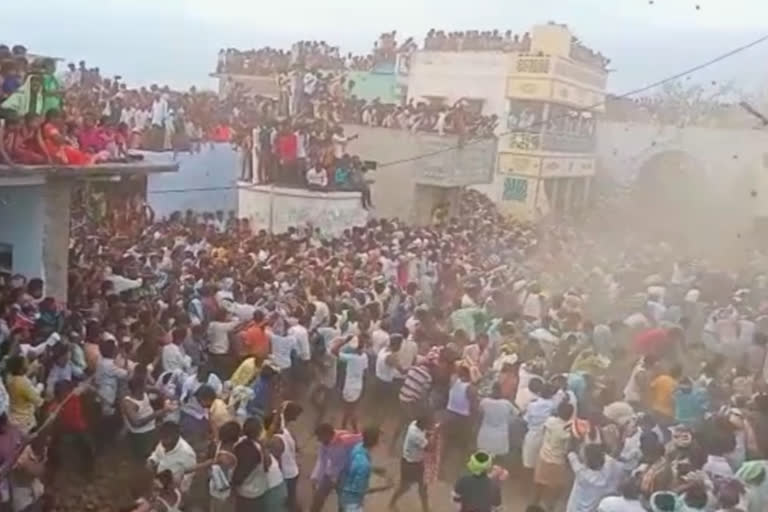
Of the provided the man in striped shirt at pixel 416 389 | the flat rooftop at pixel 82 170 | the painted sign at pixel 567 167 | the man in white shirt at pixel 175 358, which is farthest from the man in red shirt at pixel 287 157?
the man in white shirt at pixel 175 358

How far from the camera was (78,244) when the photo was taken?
41.9ft

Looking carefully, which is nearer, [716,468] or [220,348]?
[716,468]

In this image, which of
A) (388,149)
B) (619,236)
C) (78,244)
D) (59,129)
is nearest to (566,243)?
(388,149)

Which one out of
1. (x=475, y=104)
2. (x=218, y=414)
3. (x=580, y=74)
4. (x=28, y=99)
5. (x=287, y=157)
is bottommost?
(x=218, y=414)

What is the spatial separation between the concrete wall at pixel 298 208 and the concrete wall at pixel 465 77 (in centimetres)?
873

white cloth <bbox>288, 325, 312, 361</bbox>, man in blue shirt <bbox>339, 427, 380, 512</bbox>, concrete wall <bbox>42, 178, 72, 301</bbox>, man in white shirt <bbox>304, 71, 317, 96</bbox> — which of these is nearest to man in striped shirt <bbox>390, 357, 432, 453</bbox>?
white cloth <bbox>288, 325, 312, 361</bbox>

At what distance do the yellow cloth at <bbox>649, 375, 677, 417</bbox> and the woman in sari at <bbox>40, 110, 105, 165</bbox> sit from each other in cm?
560

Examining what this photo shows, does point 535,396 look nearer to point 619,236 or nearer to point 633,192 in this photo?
point 619,236

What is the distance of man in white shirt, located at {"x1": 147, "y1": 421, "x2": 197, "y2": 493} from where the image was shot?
645 cm

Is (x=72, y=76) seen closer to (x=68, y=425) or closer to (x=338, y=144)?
(x=338, y=144)

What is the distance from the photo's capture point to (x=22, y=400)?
7043mm

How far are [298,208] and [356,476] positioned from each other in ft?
37.0

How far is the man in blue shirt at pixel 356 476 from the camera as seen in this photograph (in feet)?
23.0

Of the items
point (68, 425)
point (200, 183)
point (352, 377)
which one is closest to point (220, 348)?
point (352, 377)
